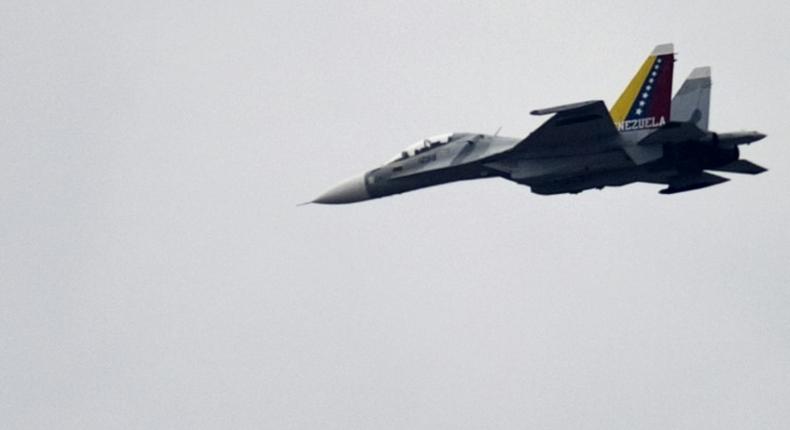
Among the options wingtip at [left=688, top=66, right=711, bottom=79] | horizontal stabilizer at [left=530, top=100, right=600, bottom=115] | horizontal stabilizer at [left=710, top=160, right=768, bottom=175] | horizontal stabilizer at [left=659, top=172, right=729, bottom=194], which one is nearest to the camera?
horizontal stabilizer at [left=530, top=100, right=600, bottom=115]

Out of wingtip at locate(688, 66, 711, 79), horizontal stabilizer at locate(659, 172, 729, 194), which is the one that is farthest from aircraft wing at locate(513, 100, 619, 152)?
wingtip at locate(688, 66, 711, 79)

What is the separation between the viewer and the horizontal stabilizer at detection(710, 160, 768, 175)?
182ft

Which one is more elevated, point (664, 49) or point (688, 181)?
point (664, 49)

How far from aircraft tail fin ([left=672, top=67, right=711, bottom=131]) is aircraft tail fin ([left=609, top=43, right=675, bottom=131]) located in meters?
0.71

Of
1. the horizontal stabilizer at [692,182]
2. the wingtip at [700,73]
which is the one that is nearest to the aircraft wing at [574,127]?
the horizontal stabilizer at [692,182]

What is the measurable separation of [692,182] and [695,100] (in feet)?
9.24

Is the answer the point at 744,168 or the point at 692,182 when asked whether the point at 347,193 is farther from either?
the point at 744,168

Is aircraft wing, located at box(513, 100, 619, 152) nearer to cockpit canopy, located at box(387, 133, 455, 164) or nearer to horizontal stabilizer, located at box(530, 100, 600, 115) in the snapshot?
horizontal stabilizer, located at box(530, 100, 600, 115)

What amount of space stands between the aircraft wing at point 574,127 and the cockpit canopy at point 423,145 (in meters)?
3.85

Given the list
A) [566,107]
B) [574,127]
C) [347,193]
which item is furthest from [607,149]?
[347,193]

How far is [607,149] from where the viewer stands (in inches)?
2124

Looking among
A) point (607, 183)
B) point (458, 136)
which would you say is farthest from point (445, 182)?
point (607, 183)

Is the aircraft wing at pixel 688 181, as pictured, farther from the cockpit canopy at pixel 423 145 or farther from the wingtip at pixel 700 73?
the cockpit canopy at pixel 423 145

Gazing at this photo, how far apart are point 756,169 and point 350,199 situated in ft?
46.1
